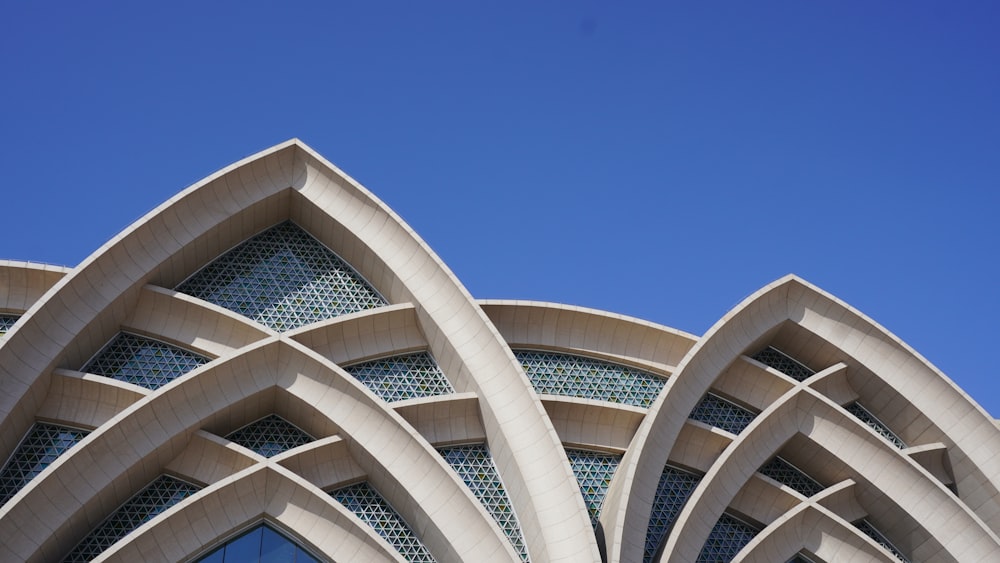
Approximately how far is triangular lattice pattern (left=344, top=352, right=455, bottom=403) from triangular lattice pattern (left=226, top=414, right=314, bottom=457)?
71.3 inches

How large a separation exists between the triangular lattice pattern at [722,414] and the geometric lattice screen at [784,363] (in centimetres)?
151

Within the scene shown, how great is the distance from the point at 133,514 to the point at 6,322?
5.14 metres

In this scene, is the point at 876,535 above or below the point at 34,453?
above

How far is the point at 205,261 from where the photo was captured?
26812 millimetres

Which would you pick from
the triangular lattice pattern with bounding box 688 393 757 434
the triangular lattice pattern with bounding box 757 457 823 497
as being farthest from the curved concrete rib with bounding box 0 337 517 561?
the triangular lattice pattern with bounding box 757 457 823 497

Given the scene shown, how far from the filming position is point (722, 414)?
28.7 m

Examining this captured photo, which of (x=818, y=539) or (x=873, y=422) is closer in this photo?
(x=818, y=539)

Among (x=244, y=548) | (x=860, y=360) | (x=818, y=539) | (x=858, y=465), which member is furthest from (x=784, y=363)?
(x=244, y=548)

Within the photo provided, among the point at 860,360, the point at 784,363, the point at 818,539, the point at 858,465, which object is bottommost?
the point at 818,539

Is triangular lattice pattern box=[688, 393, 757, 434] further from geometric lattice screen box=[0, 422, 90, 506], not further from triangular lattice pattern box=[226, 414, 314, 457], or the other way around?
geometric lattice screen box=[0, 422, 90, 506]

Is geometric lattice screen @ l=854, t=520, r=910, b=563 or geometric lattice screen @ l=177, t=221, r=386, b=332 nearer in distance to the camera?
geometric lattice screen @ l=177, t=221, r=386, b=332

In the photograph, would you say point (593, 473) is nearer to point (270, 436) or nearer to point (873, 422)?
point (270, 436)

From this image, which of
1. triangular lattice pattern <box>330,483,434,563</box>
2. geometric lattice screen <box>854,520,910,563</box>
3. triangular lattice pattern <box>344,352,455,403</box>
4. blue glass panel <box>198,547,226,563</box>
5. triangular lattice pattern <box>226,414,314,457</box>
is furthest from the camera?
geometric lattice screen <box>854,520,910,563</box>

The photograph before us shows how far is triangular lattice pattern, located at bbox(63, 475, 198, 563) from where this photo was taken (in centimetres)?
2369
